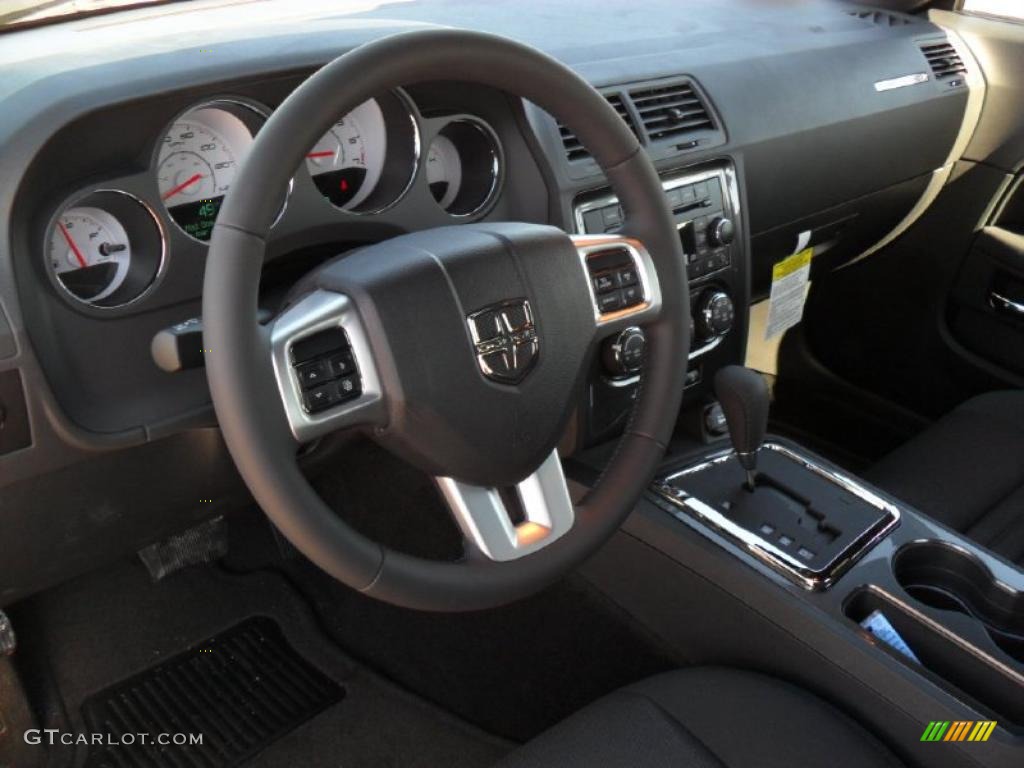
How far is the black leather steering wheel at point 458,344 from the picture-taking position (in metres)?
0.89

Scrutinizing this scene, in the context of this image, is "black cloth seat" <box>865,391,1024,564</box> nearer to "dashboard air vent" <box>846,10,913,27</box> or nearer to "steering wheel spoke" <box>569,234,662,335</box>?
"steering wheel spoke" <box>569,234,662,335</box>

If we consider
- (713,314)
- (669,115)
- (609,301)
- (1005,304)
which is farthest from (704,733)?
(1005,304)

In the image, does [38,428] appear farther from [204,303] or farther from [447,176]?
[447,176]

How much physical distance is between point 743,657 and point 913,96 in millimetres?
1319

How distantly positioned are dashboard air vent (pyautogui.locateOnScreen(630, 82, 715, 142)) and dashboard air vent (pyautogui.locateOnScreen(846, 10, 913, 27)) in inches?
33.4

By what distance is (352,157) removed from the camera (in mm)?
1310

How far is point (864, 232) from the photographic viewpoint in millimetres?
2271

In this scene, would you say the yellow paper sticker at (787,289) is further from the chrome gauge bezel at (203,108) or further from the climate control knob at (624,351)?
the chrome gauge bezel at (203,108)

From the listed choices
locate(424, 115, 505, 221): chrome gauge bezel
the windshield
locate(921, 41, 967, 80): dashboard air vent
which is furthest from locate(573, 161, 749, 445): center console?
locate(921, 41, 967, 80): dashboard air vent

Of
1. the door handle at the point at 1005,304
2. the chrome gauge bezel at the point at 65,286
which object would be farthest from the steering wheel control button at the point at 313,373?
the door handle at the point at 1005,304

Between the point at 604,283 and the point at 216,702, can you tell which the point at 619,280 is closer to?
the point at 604,283

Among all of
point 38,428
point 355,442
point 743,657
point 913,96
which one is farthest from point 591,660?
point 913,96

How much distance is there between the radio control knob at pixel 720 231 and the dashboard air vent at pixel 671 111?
15 cm

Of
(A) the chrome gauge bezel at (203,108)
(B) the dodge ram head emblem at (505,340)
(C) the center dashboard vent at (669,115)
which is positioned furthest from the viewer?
(C) the center dashboard vent at (669,115)
